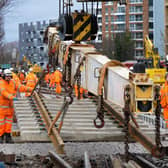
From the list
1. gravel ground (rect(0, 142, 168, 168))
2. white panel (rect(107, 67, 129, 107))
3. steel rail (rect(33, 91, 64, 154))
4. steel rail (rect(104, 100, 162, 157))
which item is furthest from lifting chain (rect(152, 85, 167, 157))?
gravel ground (rect(0, 142, 168, 168))

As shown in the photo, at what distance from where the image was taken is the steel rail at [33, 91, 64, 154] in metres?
8.64

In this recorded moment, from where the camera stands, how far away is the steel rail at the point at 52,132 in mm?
8641

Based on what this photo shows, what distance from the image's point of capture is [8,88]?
12234 millimetres

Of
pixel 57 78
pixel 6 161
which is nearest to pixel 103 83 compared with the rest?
pixel 6 161

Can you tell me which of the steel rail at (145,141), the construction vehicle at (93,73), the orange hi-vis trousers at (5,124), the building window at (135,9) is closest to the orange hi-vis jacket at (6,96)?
the orange hi-vis trousers at (5,124)

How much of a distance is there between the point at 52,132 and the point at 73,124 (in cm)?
105

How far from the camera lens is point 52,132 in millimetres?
9344

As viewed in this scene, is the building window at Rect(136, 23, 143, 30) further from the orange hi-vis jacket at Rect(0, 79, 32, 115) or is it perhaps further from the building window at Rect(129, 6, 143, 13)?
the orange hi-vis jacket at Rect(0, 79, 32, 115)

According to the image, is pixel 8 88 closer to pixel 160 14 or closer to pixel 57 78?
pixel 57 78

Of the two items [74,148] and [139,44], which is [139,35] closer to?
[139,44]

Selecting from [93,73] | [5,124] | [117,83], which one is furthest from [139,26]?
[117,83]

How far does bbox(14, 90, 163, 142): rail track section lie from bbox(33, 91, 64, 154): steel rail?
9 centimetres

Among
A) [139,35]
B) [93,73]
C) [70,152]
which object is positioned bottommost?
[139,35]

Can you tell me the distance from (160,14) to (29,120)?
218ft
